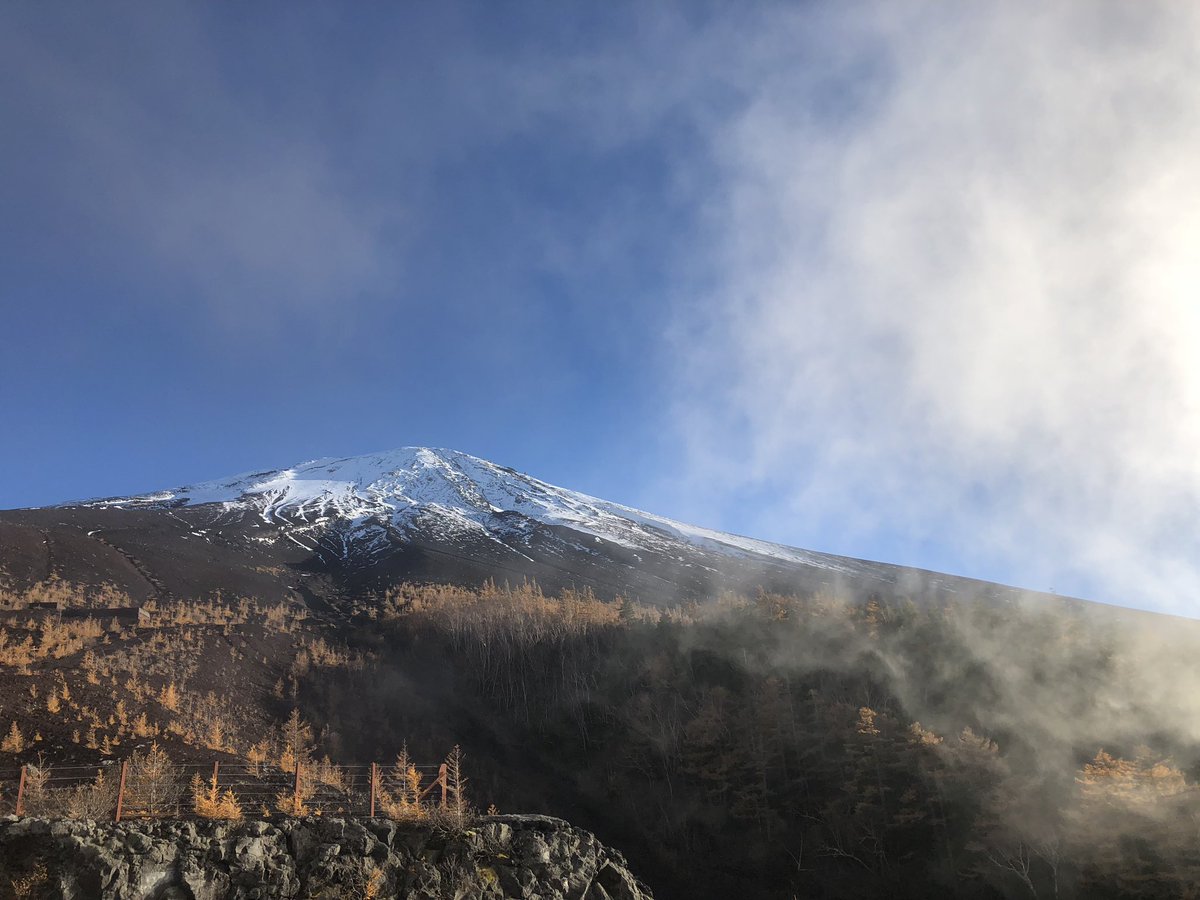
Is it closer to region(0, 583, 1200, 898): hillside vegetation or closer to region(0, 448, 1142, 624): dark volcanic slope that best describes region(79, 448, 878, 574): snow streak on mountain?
region(0, 448, 1142, 624): dark volcanic slope

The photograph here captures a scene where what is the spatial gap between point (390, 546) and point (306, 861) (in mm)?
61395

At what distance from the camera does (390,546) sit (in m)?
72.1

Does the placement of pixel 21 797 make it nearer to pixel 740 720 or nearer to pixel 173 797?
pixel 173 797

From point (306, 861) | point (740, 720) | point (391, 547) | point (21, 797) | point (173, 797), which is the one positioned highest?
point (391, 547)

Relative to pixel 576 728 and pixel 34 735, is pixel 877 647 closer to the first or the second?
pixel 576 728

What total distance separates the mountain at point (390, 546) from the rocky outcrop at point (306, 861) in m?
43.4

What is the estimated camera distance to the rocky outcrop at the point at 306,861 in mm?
11297

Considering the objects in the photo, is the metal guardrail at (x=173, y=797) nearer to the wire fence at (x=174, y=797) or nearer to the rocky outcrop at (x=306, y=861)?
A: the wire fence at (x=174, y=797)

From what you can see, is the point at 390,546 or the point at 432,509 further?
the point at 432,509

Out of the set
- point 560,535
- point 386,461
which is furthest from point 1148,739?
point 386,461

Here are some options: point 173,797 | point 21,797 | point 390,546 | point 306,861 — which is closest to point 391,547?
point 390,546

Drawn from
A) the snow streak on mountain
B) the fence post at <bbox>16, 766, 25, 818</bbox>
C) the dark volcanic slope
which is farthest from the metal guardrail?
the snow streak on mountain

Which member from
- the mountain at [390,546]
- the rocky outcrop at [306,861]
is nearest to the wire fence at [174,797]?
the rocky outcrop at [306,861]

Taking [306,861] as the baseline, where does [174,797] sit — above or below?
above
